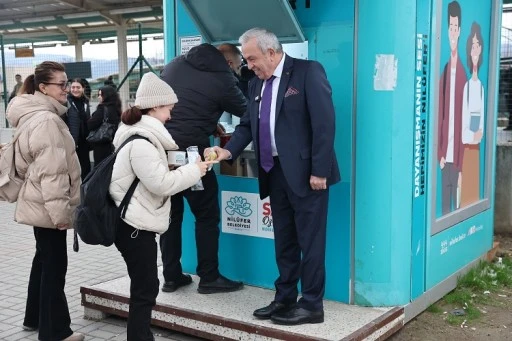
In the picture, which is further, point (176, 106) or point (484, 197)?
point (484, 197)

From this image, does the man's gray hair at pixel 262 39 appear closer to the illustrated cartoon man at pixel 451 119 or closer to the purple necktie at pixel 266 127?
the purple necktie at pixel 266 127

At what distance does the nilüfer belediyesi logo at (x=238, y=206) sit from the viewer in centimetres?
425

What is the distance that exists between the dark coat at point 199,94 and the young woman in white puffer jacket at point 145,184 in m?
0.71

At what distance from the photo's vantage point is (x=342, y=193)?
12.6 feet

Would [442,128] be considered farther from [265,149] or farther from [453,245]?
[265,149]

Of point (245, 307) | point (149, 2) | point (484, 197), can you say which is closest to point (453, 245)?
point (484, 197)

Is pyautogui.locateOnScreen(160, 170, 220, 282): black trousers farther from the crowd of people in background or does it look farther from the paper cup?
the paper cup

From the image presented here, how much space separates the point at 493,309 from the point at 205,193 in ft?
7.28

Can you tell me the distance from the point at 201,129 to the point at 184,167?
86 cm

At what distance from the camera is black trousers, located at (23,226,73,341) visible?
363cm

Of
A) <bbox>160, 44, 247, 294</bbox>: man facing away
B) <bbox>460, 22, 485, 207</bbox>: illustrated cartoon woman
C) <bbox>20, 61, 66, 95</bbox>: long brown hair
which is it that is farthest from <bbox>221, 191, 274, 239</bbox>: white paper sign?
<bbox>460, 22, 485, 207</bbox>: illustrated cartoon woman

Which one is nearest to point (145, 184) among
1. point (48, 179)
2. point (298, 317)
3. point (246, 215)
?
point (48, 179)

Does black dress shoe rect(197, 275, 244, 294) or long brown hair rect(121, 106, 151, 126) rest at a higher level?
long brown hair rect(121, 106, 151, 126)

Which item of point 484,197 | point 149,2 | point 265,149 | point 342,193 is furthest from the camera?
point 149,2
